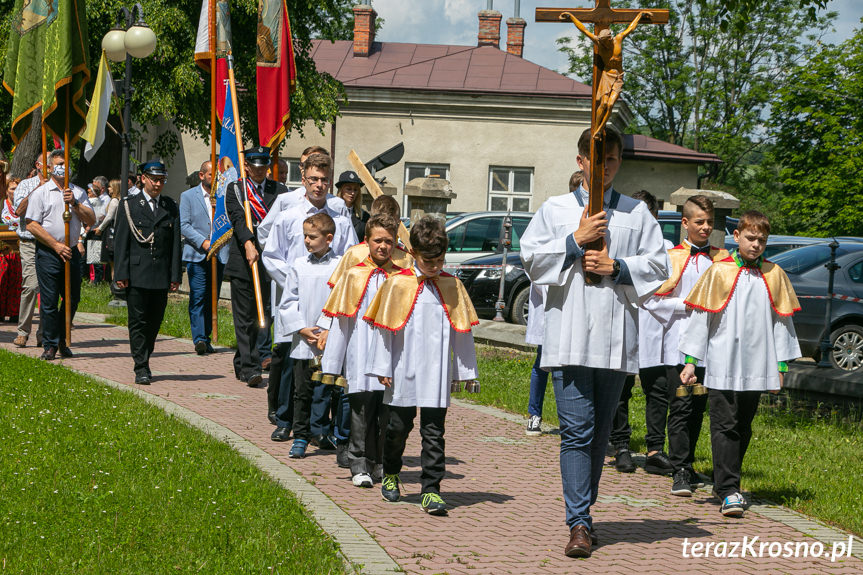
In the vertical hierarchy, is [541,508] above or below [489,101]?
below

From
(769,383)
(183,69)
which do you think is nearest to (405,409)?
(769,383)

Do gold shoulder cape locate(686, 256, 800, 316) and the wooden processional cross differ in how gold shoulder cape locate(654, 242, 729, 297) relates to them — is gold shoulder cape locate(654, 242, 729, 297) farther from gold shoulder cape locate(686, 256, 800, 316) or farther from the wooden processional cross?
the wooden processional cross

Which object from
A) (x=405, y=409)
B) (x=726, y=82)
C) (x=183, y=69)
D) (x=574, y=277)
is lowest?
(x=405, y=409)

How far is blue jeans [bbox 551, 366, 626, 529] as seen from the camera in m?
5.77

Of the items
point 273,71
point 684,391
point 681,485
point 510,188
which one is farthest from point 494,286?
point 510,188

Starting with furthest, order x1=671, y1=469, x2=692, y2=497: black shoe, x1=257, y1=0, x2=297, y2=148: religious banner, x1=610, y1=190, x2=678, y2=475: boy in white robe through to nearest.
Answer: x1=257, y1=0, x2=297, y2=148: religious banner < x1=610, y1=190, x2=678, y2=475: boy in white robe < x1=671, y1=469, x2=692, y2=497: black shoe

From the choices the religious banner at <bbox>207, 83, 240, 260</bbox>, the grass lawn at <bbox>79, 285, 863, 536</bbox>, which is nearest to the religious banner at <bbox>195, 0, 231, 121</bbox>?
the religious banner at <bbox>207, 83, 240, 260</bbox>

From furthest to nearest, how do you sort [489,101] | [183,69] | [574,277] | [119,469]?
[489,101] < [183,69] < [119,469] < [574,277]

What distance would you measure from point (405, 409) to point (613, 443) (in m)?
2.27

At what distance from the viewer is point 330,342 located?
729cm

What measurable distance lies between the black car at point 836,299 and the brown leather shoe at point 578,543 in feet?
34.2

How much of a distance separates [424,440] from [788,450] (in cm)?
383

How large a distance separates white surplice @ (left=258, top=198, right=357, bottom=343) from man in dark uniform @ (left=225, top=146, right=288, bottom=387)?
5.40 feet

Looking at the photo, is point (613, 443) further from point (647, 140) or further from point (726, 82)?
point (726, 82)
